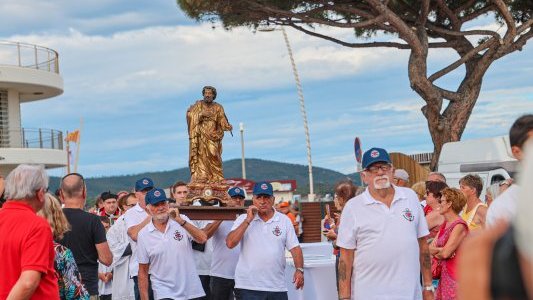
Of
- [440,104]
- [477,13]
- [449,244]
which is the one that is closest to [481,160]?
[440,104]

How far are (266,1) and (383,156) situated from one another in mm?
16927

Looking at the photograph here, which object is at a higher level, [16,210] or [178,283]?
[16,210]

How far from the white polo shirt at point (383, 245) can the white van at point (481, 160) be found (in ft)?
25.5

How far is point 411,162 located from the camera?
22.6 m

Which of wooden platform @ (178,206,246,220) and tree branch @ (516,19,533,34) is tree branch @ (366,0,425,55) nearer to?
tree branch @ (516,19,533,34)

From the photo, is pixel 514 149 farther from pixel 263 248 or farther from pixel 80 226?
pixel 263 248

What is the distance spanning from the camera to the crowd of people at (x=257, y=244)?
489cm

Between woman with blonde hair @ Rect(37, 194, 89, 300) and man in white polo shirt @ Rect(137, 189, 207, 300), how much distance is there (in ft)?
10.3

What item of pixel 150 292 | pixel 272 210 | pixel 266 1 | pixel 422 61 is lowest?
Result: pixel 150 292

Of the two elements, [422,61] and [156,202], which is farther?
[422,61]

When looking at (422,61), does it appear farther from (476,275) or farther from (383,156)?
(476,275)

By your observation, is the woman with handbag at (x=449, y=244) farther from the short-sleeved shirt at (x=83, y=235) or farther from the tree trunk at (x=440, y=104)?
the tree trunk at (x=440, y=104)

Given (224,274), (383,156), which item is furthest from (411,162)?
(383,156)

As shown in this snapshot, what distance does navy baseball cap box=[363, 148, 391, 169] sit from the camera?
295 inches
